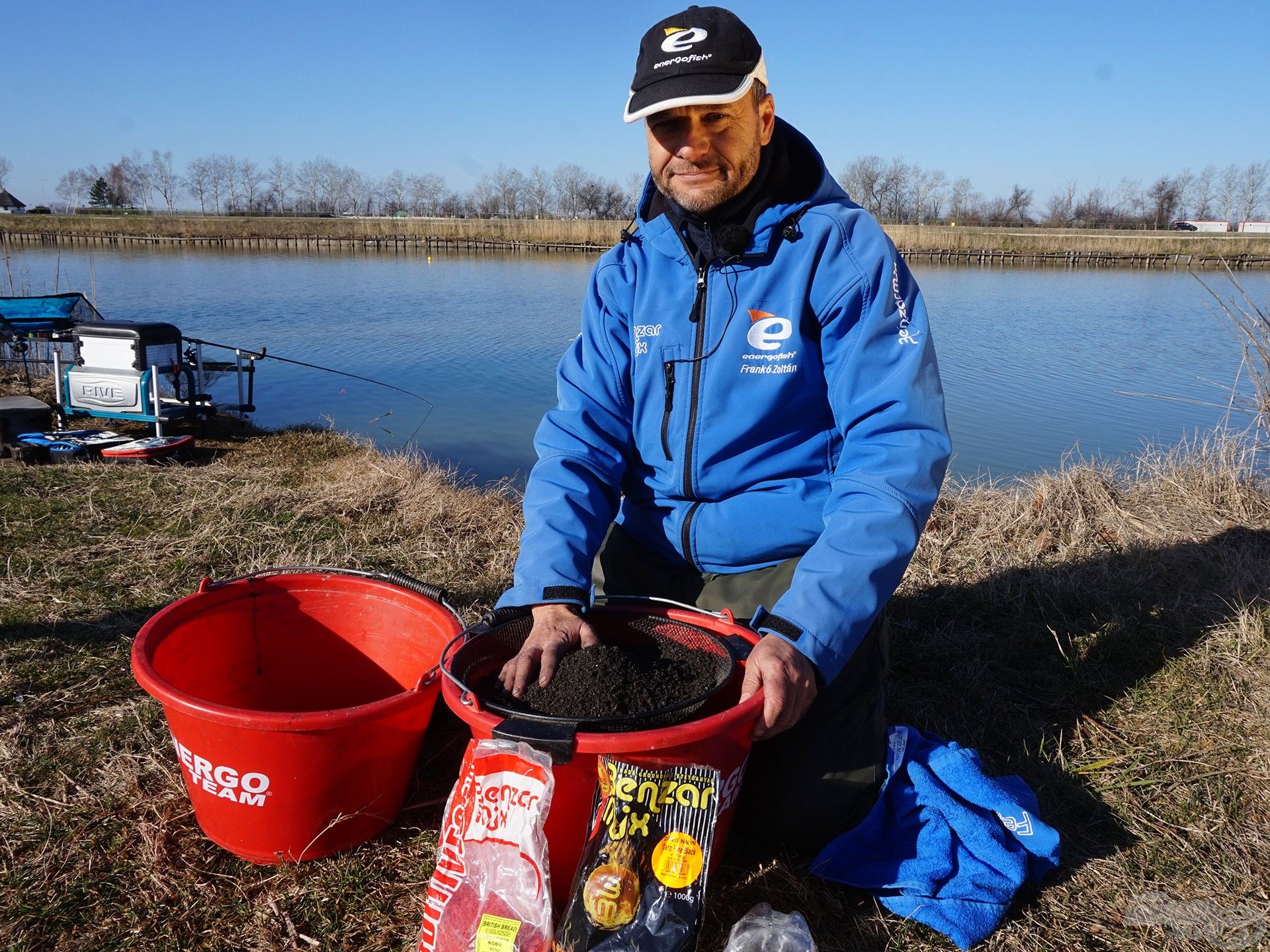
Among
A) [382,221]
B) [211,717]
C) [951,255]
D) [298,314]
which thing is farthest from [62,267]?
[951,255]

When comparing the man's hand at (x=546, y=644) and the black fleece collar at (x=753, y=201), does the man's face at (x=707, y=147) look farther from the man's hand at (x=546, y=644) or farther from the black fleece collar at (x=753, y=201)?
the man's hand at (x=546, y=644)

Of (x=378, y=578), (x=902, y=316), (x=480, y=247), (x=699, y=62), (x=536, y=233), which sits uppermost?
(x=536, y=233)

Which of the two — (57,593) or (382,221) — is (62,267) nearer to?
(57,593)

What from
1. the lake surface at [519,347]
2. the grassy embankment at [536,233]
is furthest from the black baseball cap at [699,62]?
the grassy embankment at [536,233]

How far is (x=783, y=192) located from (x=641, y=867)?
1521 millimetres

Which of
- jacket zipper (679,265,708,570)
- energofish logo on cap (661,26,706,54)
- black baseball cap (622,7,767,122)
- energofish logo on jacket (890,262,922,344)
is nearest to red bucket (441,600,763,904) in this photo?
jacket zipper (679,265,708,570)

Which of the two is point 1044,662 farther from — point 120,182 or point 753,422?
point 120,182

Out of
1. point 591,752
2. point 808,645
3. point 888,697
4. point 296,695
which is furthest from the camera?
point 888,697

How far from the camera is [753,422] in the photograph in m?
2.02

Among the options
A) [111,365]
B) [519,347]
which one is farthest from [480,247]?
[111,365]

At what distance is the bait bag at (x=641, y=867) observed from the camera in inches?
57.3

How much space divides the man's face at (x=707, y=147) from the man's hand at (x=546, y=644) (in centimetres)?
99

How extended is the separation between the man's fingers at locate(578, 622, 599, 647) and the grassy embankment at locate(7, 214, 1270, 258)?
3496cm

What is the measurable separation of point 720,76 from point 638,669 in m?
1.24
